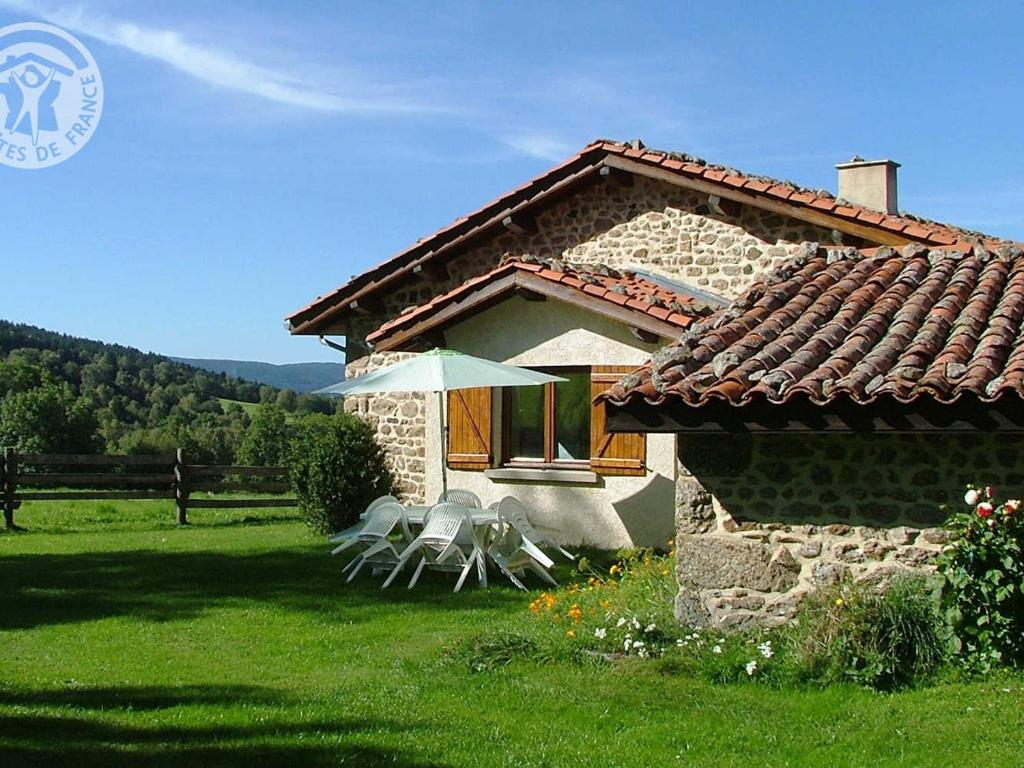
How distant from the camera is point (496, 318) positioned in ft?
47.0

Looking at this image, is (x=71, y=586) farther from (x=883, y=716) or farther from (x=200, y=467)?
(x=883, y=716)

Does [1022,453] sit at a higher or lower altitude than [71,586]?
higher

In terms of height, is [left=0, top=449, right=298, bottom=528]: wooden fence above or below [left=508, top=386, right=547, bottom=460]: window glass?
below

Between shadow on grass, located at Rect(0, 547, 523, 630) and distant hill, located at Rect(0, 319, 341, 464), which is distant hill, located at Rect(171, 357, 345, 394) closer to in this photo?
distant hill, located at Rect(0, 319, 341, 464)

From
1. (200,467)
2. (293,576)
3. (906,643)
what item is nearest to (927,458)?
(906,643)

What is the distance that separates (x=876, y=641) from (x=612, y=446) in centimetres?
631

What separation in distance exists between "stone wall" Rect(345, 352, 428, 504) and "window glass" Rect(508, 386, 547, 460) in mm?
1489

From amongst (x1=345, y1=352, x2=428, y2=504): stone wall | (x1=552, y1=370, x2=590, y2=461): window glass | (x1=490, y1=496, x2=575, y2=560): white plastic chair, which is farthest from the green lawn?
(x1=345, y1=352, x2=428, y2=504): stone wall

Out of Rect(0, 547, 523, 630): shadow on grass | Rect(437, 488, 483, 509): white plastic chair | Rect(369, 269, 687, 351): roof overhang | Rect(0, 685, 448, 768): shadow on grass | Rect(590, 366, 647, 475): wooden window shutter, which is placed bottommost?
Rect(0, 685, 448, 768): shadow on grass

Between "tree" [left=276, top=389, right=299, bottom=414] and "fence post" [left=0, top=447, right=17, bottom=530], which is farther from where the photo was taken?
"tree" [left=276, top=389, right=299, bottom=414]

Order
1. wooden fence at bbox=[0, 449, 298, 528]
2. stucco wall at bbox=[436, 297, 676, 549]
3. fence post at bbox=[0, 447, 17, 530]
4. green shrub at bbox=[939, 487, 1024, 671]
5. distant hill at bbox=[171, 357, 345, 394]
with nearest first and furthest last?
green shrub at bbox=[939, 487, 1024, 671] → stucco wall at bbox=[436, 297, 676, 549] → fence post at bbox=[0, 447, 17, 530] → wooden fence at bbox=[0, 449, 298, 528] → distant hill at bbox=[171, 357, 345, 394]

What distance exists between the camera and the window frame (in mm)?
13880

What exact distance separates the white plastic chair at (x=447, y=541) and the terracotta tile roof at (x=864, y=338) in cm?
357

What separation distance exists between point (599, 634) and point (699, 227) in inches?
316
